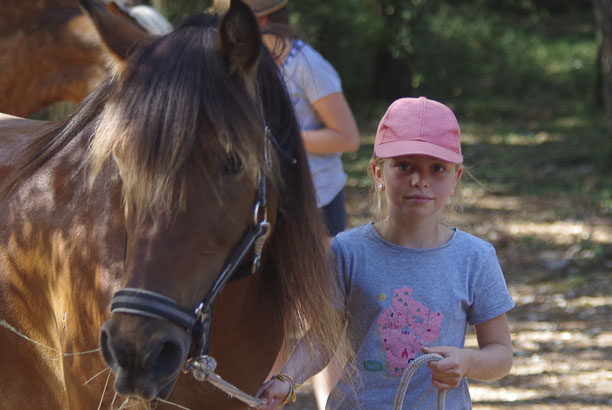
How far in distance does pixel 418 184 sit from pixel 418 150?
0.32 ft

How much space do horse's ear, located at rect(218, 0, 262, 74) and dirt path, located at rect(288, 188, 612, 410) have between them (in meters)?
1.23

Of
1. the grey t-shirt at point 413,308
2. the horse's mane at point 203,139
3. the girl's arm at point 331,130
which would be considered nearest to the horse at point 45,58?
the girl's arm at point 331,130

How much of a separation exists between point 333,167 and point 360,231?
1131 millimetres

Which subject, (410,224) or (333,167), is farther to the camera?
(333,167)

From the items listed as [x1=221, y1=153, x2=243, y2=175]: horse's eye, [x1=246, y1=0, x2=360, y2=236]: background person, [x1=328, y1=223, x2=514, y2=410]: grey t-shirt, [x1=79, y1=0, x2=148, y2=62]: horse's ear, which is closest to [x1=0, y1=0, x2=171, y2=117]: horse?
[x1=246, y1=0, x2=360, y2=236]: background person

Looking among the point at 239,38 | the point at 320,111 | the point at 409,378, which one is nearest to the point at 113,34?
the point at 239,38

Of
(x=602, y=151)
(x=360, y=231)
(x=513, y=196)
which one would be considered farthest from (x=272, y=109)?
(x=602, y=151)

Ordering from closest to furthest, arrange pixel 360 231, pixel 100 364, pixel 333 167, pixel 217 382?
pixel 217 382 → pixel 100 364 → pixel 360 231 → pixel 333 167

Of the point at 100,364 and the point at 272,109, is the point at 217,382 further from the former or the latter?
the point at 272,109

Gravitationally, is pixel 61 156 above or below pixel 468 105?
above

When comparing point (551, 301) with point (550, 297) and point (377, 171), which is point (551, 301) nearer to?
point (550, 297)

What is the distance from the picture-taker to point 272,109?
1961 millimetres

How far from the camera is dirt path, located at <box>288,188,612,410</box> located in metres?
4.17

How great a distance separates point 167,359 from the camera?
1.54 metres
